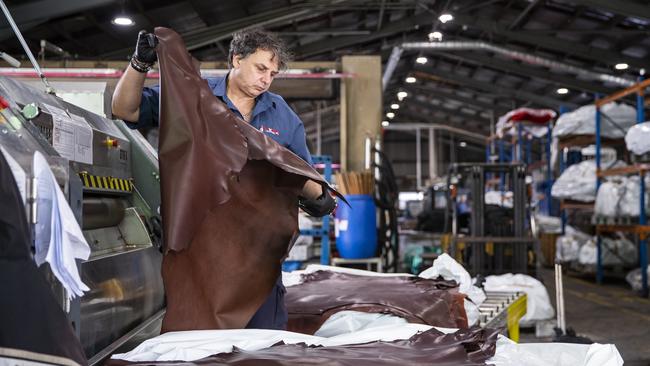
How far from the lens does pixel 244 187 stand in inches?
71.4

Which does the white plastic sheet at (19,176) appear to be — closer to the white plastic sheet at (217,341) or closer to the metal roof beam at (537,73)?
the white plastic sheet at (217,341)

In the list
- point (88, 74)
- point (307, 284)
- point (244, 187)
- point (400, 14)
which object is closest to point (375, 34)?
point (400, 14)

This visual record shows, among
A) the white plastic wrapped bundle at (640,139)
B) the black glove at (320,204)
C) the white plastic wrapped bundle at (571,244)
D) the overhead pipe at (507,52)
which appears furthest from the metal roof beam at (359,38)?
the black glove at (320,204)

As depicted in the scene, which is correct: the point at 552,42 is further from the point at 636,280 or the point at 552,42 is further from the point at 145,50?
the point at 145,50

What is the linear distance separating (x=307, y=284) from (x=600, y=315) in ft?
17.2

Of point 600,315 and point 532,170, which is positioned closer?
point 600,315

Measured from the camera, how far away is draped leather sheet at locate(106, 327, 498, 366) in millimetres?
1438

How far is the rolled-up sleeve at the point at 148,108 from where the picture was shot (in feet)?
6.21

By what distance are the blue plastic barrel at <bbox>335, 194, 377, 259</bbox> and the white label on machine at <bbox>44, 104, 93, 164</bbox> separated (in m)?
5.01

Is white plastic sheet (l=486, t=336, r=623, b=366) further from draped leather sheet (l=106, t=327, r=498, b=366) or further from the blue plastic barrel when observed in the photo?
the blue plastic barrel

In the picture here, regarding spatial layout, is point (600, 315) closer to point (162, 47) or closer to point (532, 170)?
point (162, 47)

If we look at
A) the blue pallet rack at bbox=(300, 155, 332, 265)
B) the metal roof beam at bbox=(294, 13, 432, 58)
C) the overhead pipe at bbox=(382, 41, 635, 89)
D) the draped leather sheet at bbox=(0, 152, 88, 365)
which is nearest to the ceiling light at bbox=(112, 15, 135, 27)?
the blue pallet rack at bbox=(300, 155, 332, 265)

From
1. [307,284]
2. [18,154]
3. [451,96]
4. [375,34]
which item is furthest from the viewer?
[451,96]

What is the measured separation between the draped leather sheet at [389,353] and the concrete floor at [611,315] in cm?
379
